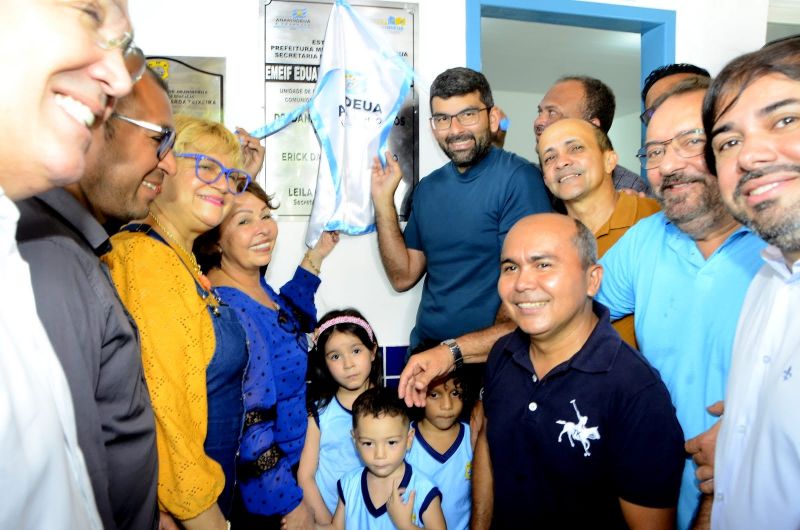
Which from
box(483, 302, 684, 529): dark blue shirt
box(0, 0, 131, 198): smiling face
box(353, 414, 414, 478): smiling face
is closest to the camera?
box(0, 0, 131, 198): smiling face

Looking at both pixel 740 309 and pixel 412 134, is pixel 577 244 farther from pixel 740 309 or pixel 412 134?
pixel 412 134

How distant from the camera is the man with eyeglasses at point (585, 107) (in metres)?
2.87

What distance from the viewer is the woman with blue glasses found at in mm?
1482

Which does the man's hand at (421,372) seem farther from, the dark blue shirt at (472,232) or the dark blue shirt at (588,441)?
the dark blue shirt at (472,232)

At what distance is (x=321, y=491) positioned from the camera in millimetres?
2430

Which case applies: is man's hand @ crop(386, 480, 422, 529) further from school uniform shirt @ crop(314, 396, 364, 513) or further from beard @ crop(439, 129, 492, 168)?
beard @ crop(439, 129, 492, 168)

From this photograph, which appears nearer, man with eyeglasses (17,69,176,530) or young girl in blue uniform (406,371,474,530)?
man with eyeglasses (17,69,176,530)

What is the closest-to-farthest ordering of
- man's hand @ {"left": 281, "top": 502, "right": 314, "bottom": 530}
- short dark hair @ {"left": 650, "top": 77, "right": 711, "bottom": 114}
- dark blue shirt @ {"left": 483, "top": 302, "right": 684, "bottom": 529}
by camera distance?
1. dark blue shirt @ {"left": 483, "top": 302, "right": 684, "bottom": 529}
2. short dark hair @ {"left": 650, "top": 77, "right": 711, "bottom": 114}
3. man's hand @ {"left": 281, "top": 502, "right": 314, "bottom": 530}

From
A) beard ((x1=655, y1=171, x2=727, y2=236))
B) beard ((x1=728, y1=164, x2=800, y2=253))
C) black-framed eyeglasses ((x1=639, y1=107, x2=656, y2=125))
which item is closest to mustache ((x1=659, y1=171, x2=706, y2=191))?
beard ((x1=655, y1=171, x2=727, y2=236))

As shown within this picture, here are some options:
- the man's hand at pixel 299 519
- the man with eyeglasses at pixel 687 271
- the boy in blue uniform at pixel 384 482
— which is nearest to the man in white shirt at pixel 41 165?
the man's hand at pixel 299 519

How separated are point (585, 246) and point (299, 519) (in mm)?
1390

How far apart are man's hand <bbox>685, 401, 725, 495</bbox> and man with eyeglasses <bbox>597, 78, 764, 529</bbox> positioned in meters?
0.07

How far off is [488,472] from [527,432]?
1.41ft

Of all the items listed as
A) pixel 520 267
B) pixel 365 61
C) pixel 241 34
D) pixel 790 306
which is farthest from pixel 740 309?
pixel 241 34
